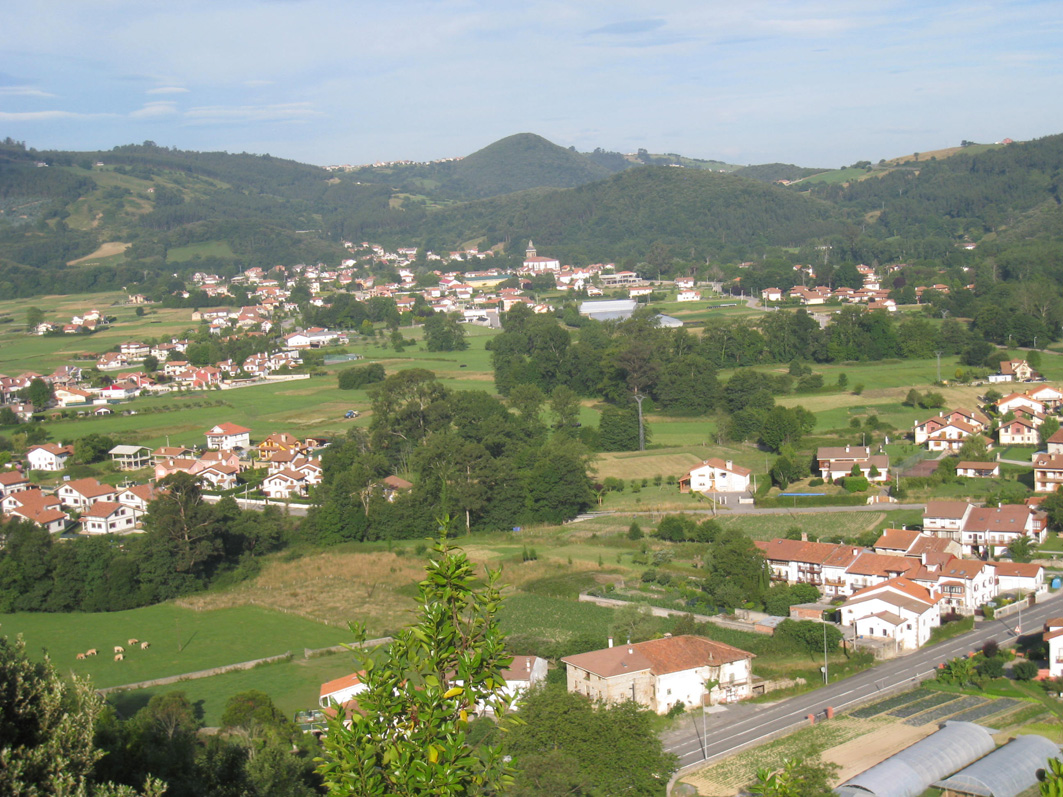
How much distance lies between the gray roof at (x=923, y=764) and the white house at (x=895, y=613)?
3.31 m

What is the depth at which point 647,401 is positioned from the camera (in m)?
29.8

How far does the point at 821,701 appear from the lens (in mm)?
11719

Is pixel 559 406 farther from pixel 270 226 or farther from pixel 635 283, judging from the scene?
pixel 270 226

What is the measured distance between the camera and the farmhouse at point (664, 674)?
11.6 meters

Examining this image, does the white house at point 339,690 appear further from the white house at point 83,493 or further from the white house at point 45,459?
the white house at point 45,459

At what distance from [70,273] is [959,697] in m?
67.0

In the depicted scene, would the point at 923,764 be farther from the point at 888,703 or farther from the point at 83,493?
the point at 83,493

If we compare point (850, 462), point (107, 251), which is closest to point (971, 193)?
point (850, 462)

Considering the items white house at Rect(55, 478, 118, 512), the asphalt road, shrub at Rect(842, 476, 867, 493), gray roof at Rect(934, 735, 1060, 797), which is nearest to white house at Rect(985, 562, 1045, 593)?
the asphalt road

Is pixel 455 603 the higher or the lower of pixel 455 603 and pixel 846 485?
the higher

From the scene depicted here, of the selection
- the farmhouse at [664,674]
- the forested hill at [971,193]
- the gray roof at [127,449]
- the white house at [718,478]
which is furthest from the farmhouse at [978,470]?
the forested hill at [971,193]

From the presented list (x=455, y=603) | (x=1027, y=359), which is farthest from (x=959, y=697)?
(x=1027, y=359)

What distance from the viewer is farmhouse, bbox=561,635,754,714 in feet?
38.2

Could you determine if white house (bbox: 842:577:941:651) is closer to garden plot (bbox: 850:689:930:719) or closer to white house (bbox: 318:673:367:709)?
garden plot (bbox: 850:689:930:719)
